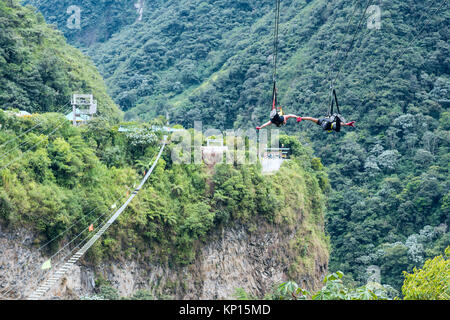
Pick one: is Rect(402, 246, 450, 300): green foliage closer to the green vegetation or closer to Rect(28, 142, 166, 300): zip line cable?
the green vegetation

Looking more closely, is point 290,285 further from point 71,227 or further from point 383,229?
point 383,229

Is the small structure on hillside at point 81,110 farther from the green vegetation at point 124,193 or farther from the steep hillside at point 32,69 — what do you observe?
the green vegetation at point 124,193

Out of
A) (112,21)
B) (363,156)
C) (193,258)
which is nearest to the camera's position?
(193,258)

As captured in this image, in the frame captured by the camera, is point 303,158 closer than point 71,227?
No

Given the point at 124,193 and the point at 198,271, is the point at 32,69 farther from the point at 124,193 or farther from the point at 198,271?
the point at 198,271

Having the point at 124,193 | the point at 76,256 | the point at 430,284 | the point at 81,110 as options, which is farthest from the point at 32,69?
the point at 430,284
